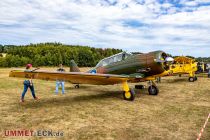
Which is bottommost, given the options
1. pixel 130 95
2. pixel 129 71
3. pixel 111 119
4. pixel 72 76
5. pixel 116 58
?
pixel 111 119

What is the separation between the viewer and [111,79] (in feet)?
38.7

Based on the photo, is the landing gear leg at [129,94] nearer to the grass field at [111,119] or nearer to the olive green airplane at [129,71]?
the olive green airplane at [129,71]

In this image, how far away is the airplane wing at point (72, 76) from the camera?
9.77m

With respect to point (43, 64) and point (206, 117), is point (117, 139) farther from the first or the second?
point (43, 64)

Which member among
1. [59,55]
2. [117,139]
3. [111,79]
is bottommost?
[117,139]

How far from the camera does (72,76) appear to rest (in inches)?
430

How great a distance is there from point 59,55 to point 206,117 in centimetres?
8780

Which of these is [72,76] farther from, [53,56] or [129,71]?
[53,56]

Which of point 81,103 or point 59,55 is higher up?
point 59,55

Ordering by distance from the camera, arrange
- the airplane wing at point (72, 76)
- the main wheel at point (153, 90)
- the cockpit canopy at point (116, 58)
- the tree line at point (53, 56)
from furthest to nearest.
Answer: the tree line at point (53, 56), the main wheel at point (153, 90), the cockpit canopy at point (116, 58), the airplane wing at point (72, 76)

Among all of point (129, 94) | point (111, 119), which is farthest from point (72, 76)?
point (111, 119)

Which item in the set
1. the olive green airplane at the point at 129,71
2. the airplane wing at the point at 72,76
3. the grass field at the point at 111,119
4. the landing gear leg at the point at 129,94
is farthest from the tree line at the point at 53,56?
the grass field at the point at 111,119

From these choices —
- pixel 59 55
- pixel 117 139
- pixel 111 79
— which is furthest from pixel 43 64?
pixel 117 139

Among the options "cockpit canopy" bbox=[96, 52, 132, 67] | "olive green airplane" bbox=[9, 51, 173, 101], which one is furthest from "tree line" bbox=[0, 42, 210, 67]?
"olive green airplane" bbox=[9, 51, 173, 101]
